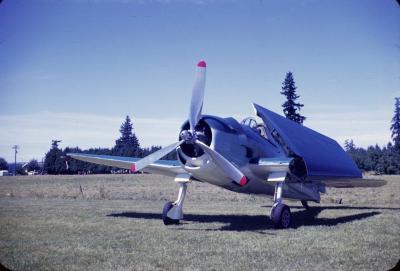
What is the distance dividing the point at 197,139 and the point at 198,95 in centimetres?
125

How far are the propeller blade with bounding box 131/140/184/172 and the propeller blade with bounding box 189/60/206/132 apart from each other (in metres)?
0.83

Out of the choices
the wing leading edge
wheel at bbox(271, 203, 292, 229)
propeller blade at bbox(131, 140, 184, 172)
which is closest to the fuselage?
propeller blade at bbox(131, 140, 184, 172)

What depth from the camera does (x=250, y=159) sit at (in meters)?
13.1

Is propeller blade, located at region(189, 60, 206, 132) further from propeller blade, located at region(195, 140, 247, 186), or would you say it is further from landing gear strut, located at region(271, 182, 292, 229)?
landing gear strut, located at region(271, 182, 292, 229)

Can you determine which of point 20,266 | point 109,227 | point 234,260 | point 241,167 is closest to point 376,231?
point 241,167

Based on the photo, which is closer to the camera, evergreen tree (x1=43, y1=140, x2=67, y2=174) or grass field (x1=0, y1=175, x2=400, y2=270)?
grass field (x1=0, y1=175, x2=400, y2=270)

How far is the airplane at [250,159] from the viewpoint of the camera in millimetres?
11297

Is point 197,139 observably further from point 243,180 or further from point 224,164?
point 243,180

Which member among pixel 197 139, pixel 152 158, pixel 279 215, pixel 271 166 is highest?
pixel 197 139

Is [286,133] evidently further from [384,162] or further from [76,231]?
[384,162]

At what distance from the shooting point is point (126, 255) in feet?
25.9

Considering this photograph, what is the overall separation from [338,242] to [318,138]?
790cm

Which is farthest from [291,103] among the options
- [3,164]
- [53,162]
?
[3,164]

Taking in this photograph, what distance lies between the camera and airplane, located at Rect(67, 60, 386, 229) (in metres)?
11.3
